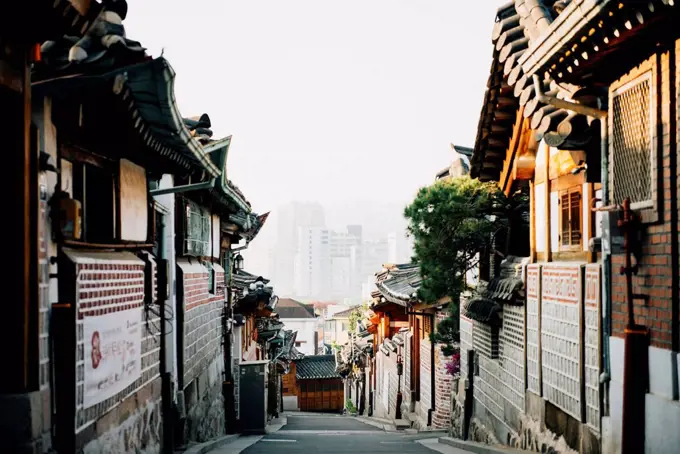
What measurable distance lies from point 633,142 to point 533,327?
20.5 feet

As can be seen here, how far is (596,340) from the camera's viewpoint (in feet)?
36.4

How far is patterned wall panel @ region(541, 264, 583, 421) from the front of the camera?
12.0 m

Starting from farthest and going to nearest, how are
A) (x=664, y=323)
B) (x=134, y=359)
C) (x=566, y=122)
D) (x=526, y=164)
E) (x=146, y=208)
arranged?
(x=526, y=164)
(x=146, y=208)
(x=134, y=359)
(x=566, y=122)
(x=664, y=323)

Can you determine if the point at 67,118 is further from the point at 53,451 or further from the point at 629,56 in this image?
the point at 629,56

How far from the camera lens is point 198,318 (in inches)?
754

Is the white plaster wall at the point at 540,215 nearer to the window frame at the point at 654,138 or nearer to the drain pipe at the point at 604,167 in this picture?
the drain pipe at the point at 604,167

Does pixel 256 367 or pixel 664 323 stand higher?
pixel 664 323

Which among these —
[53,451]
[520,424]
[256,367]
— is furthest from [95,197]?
[256,367]

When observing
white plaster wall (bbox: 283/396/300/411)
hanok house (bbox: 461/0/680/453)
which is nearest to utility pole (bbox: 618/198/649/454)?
hanok house (bbox: 461/0/680/453)

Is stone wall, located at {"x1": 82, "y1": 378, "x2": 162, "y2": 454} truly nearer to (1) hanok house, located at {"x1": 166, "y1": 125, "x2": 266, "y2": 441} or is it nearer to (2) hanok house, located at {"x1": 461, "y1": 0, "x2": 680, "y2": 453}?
(1) hanok house, located at {"x1": 166, "y1": 125, "x2": 266, "y2": 441}

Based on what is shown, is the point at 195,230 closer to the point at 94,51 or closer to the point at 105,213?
the point at 105,213

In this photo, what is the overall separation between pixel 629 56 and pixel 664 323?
2.97 meters

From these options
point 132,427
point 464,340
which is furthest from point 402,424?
point 132,427

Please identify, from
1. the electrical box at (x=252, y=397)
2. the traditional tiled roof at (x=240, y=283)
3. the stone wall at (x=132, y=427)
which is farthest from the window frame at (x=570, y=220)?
the electrical box at (x=252, y=397)
